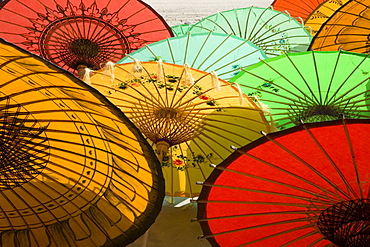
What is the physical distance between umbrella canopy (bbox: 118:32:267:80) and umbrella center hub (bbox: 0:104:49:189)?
1773 millimetres

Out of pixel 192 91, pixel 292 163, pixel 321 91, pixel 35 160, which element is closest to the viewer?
pixel 292 163

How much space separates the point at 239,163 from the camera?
95.2 inches

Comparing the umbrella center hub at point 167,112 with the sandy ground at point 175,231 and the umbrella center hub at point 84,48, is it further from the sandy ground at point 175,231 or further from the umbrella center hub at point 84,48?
the umbrella center hub at point 84,48

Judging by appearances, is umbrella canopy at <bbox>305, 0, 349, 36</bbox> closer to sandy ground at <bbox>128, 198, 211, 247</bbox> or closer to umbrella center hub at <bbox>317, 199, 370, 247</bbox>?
sandy ground at <bbox>128, 198, 211, 247</bbox>

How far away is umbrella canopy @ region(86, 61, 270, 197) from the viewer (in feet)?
10.9

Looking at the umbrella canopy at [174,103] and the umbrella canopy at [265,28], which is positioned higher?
the umbrella canopy at [265,28]

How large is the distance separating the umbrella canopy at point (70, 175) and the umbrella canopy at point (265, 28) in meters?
3.25

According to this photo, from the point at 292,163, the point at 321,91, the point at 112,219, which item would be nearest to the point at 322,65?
the point at 321,91

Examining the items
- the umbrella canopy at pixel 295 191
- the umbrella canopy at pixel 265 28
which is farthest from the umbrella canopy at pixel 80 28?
the umbrella canopy at pixel 295 191

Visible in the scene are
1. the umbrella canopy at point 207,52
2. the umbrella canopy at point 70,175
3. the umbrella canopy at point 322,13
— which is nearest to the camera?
the umbrella canopy at point 70,175

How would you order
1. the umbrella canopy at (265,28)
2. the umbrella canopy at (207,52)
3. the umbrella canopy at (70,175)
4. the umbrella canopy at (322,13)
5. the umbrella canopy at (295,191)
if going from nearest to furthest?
the umbrella canopy at (295,191) → the umbrella canopy at (70,175) → the umbrella canopy at (207,52) → the umbrella canopy at (265,28) → the umbrella canopy at (322,13)

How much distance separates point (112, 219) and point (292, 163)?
30.8 inches

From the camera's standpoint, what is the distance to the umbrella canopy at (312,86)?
11.6 feet

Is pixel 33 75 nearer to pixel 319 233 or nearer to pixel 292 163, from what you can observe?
pixel 292 163
